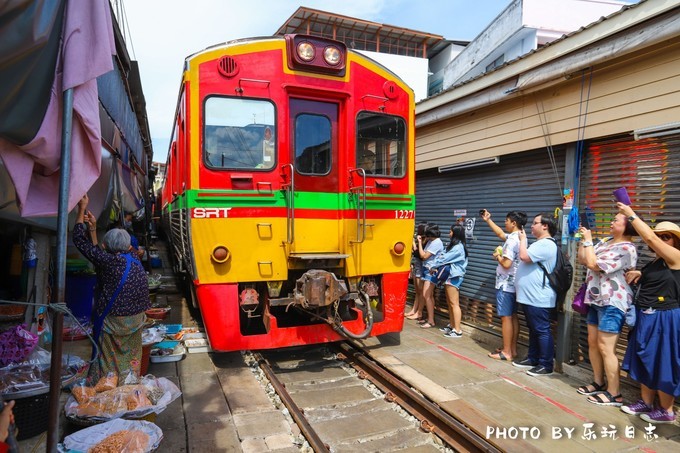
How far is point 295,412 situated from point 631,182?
160 inches

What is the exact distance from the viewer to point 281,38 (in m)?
4.83

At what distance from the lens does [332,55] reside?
493cm

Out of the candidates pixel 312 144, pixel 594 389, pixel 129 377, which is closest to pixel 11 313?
pixel 129 377

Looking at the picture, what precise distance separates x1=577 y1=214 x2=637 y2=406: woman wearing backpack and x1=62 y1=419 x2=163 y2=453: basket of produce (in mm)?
3946

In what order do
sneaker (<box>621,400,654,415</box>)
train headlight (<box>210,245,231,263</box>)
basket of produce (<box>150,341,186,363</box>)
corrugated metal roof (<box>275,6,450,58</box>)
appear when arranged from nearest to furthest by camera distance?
sneaker (<box>621,400,654,415</box>), train headlight (<box>210,245,231,263</box>), basket of produce (<box>150,341,186,363</box>), corrugated metal roof (<box>275,6,450,58</box>)

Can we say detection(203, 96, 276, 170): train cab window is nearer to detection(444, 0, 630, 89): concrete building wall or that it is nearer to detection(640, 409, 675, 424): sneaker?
detection(640, 409, 675, 424): sneaker

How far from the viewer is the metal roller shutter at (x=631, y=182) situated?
4180mm

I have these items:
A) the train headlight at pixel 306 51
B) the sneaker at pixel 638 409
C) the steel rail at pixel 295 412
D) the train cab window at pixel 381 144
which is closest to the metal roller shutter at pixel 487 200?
the train cab window at pixel 381 144

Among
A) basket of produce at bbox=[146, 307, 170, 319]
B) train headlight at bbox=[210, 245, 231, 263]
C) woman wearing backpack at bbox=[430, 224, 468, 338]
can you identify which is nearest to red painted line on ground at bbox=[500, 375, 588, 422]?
woman wearing backpack at bbox=[430, 224, 468, 338]

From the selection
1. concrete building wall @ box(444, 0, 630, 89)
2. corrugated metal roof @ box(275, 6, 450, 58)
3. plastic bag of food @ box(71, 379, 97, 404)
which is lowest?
plastic bag of food @ box(71, 379, 97, 404)

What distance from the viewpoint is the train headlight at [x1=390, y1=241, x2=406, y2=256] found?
209 inches

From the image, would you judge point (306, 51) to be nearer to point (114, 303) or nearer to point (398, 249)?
Result: point (398, 249)

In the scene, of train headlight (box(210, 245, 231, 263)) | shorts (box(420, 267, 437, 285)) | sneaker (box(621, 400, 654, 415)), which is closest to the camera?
sneaker (box(621, 400, 654, 415))

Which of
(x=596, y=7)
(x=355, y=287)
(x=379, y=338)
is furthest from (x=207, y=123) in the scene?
(x=596, y=7)
